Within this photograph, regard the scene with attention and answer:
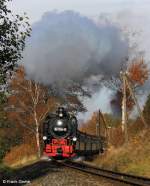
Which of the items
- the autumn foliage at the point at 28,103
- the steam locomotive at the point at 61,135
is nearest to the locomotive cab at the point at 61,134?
the steam locomotive at the point at 61,135

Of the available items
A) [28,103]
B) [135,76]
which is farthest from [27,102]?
[135,76]

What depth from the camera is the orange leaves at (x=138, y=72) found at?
5514cm

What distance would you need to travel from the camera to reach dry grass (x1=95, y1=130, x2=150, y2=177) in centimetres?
2549

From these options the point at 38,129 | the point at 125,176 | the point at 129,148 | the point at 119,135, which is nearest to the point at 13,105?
the point at 38,129

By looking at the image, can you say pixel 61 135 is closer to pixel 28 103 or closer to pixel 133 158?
pixel 133 158

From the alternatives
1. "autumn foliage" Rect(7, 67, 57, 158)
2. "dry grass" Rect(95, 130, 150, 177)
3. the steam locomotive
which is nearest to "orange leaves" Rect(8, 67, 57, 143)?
"autumn foliage" Rect(7, 67, 57, 158)

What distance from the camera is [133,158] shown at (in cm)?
2805

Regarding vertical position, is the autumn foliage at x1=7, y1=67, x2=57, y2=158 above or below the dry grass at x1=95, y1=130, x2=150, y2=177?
above

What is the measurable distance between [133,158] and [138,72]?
94.1 ft

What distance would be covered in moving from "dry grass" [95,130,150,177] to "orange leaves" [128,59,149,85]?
22.0 m

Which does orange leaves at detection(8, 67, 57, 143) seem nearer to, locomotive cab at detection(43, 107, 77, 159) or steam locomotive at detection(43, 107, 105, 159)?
steam locomotive at detection(43, 107, 105, 159)

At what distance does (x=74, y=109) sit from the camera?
50.6 metres

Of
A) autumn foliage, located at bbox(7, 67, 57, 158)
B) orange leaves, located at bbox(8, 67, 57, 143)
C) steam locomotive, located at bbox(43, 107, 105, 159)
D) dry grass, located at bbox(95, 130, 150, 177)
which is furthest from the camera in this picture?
orange leaves, located at bbox(8, 67, 57, 143)

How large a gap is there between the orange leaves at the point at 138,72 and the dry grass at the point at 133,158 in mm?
21978
